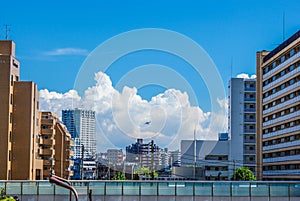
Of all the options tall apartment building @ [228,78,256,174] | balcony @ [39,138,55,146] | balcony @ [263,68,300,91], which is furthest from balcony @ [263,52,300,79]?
balcony @ [39,138,55,146]

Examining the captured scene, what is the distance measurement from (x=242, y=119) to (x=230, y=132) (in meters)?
3.00

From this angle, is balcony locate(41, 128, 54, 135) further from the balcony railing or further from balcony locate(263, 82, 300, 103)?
the balcony railing

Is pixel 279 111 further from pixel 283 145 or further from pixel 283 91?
pixel 283 145

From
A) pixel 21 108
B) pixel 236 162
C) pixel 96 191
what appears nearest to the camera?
pixel 96 191

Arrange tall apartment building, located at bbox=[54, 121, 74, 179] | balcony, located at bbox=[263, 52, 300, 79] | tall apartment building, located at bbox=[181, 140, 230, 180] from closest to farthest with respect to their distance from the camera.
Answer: balcony, located at bbox=[263, 52, 300, 79] → tall apartment building, located at bbox=[54, 121, 74, 179] → tall apartment building, located at bbox=[181, 140, 230, 180]

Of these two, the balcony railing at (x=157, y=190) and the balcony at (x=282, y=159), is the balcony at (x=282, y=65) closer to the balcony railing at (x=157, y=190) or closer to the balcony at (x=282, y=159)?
the balcony at (x=282, y=159)

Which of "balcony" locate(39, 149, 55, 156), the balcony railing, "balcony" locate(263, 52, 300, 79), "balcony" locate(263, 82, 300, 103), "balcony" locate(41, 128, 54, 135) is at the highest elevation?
"balcony" locate(263, 52, 300, 79)

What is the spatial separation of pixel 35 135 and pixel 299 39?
32.6m

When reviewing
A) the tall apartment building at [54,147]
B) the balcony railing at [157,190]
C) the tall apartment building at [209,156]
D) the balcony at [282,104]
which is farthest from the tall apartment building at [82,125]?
the balcony railing at [157,190]

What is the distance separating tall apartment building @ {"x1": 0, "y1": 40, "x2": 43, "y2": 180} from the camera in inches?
2490

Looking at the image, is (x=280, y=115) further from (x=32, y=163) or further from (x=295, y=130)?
(x=32, y=163)

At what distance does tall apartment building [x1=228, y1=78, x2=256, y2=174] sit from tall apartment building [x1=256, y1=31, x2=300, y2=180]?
48.0ft

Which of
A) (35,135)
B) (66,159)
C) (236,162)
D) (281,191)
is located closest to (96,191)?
(281,191)

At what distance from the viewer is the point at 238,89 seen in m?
96.9
